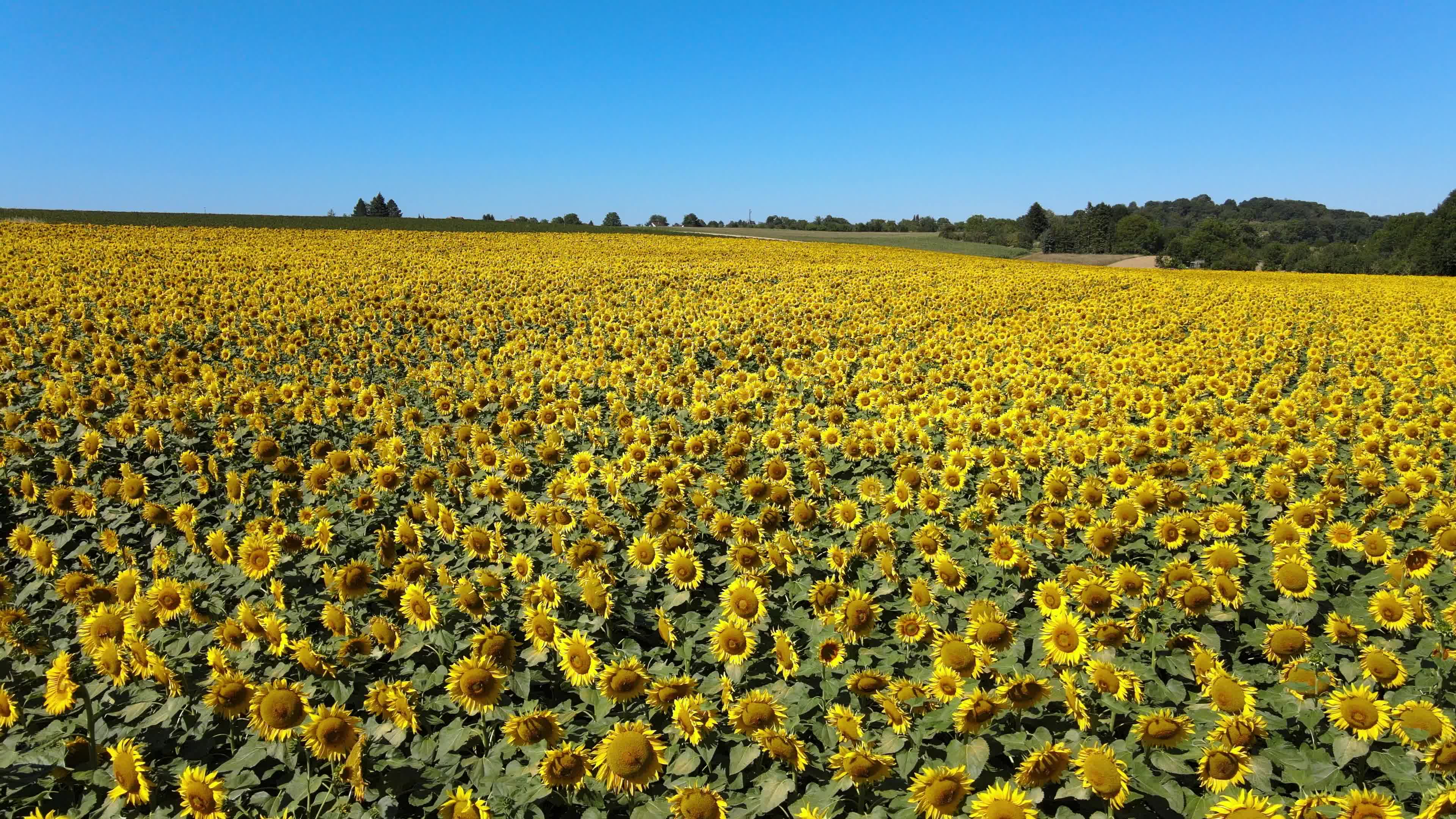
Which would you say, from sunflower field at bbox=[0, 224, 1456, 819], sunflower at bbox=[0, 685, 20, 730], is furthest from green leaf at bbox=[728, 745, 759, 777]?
sunflower at bbox=[0, 685, 20, 730]

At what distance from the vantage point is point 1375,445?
688 cm

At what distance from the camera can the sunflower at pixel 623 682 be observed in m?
3.41

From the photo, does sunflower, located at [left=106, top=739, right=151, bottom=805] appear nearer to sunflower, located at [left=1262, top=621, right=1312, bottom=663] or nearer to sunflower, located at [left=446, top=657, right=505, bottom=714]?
sunflower, located at [left=446, top=657, right=505, bottom=714]

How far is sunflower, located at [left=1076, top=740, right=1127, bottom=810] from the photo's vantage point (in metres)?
2.91

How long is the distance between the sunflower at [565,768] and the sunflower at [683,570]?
61.4 inches

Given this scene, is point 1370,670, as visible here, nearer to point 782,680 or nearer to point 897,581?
point 897,581

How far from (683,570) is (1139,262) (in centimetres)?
6398

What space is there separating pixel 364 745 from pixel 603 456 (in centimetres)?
378

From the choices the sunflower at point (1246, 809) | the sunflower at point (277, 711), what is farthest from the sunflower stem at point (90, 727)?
the sunflower at point (1246, 809)

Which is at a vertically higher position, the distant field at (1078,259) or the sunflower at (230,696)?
the distant field at (1078,259)

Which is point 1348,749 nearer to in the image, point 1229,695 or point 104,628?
point 1229,695

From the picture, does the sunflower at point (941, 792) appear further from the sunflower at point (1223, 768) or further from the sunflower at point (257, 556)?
the sunflower at point (257, 556)

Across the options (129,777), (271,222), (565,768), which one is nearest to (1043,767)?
(565,768)

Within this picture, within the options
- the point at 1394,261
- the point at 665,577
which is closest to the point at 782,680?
the point at 665,577
